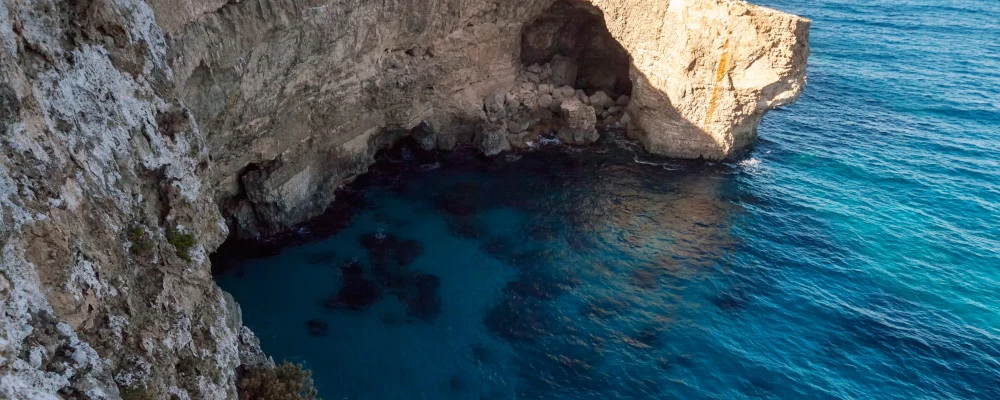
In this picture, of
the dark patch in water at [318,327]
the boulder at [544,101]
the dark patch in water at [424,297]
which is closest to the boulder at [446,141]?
the boulder at [544,101]

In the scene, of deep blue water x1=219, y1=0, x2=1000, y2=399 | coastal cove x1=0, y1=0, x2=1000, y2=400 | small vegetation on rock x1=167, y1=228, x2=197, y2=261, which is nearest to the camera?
coastal cove x1=0, y1=0, x2=1000, y2=400

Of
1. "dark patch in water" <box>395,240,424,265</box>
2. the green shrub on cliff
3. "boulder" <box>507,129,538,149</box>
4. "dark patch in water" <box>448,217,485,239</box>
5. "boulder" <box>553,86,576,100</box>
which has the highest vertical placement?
"boulder" <box>553,86,576,100</box>

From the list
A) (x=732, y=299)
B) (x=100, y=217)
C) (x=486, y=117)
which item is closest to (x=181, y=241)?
(x=100, y=217)

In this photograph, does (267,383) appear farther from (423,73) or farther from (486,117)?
(486,117)

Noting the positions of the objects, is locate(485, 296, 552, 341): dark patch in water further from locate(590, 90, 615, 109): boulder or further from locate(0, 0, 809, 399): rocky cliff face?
locate(590, 90, 615, 109): boulder

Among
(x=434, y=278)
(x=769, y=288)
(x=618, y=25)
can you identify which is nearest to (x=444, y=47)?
(x=618, y=25)

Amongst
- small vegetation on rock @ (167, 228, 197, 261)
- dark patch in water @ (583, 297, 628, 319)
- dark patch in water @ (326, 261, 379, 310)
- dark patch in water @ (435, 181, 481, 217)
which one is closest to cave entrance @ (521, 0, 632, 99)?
dark patch in water @ (435, 181, 481, 217)

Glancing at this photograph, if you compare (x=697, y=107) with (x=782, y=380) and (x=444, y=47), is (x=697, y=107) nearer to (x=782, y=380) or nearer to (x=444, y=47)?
(x=444, y=47)
